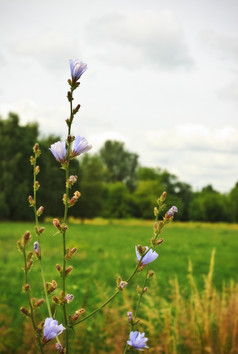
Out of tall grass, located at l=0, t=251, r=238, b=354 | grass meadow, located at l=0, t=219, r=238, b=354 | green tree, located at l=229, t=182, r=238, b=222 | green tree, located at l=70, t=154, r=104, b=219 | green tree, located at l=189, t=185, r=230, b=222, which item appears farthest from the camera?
green tree, located at l=189, t=185, r=230, b=222

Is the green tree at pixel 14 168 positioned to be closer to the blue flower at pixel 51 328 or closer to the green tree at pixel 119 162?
the green tree at pixel 119 162

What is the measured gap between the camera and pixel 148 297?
389 centimetres

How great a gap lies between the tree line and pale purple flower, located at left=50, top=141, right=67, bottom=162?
16.9 m

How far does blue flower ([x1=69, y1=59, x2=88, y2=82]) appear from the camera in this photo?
1.44 metres

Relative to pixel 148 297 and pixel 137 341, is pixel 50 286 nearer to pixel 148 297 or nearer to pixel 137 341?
pixel 137 341

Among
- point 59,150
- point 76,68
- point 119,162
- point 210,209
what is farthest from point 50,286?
point 119,162

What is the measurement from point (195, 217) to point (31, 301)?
71505 millimetres

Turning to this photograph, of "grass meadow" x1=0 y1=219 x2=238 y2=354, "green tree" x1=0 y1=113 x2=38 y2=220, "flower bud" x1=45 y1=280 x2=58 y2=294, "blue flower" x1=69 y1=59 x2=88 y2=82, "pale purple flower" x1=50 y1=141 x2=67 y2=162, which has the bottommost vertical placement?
"grass meadow" x1=0 y1=219 x2=238 y2=354

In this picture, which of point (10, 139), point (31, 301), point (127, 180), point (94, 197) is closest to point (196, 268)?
point (31, 301)

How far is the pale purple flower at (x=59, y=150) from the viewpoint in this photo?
1457mm

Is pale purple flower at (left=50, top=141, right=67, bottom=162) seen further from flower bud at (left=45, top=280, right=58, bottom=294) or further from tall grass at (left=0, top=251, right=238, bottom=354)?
tall grass at (left=0, top=251, right=238, bottom=354)

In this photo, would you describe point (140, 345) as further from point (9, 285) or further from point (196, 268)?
point (196, 268)

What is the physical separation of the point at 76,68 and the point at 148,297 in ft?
9.43

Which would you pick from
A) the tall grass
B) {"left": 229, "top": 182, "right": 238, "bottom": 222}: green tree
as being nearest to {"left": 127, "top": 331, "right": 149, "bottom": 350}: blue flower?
the tall grass
